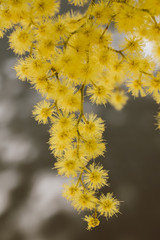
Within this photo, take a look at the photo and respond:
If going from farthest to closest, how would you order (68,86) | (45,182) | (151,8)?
(45,182) < (68,86) < (151,8)

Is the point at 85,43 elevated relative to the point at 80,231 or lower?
lower

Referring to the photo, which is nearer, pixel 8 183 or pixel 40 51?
pixel 40 51

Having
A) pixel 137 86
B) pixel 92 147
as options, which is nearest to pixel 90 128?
pixel 92 147

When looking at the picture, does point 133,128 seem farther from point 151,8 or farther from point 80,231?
point 151,8

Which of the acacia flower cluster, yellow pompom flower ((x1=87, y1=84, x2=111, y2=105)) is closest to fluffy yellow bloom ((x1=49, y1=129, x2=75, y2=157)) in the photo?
the acacia flower cluster

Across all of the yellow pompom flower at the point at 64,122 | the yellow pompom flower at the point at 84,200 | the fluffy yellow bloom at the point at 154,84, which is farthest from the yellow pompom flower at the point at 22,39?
the yellow pompom flower at the point at 84,200

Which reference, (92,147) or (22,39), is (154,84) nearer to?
(92,147)

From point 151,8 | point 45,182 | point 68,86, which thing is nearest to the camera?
point 151,8

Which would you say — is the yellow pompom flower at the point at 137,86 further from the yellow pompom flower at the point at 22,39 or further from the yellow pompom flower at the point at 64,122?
the yellow pompom flower at the point at 22,39

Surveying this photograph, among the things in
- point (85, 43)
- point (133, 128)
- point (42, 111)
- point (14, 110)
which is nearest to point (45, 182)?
point (14, 110)
